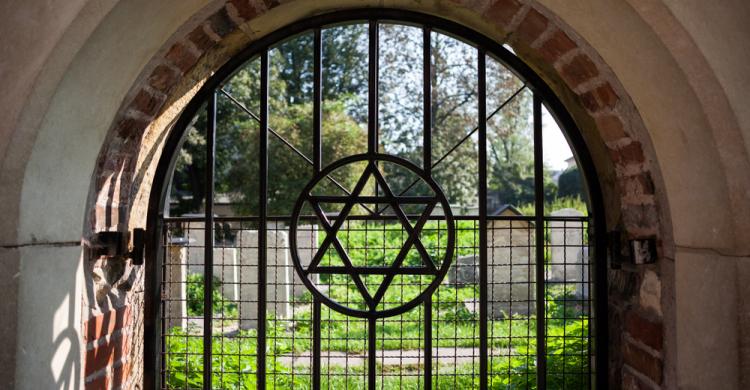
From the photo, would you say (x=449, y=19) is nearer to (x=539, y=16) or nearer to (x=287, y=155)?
(x=539, y=16)

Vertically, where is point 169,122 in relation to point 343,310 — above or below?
above

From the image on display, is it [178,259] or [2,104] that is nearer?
[2,104]

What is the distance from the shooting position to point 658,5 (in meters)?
1.69

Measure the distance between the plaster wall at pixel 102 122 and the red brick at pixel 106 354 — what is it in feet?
0.52

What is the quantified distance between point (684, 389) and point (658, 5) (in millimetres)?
1089

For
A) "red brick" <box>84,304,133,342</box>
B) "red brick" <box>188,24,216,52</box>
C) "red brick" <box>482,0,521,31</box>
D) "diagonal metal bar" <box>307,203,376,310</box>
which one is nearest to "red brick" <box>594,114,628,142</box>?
"red brick" <box>482,0,521,31</box>

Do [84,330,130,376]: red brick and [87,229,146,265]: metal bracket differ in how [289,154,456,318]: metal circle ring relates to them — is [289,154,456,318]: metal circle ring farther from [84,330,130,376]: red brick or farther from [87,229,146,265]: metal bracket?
[84,330,130,376]: red brick

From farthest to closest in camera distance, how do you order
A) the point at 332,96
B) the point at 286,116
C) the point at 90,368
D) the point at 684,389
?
the point at 332,96, the point at 286,116, the point at 90,368, the point at 684,389

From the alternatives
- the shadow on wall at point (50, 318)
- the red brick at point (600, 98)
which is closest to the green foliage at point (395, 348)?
the shadow on wall at point (50, 318)

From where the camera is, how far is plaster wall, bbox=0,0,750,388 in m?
1.70

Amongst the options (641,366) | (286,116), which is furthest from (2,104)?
(286,116)

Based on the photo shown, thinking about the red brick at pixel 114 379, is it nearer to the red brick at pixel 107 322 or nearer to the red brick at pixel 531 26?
the red brick at pixel 107 322

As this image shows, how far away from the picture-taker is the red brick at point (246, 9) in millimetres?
2229

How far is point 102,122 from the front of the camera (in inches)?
80.1
